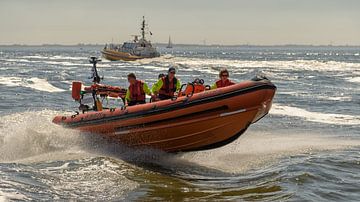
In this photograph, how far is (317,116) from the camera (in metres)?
16.7

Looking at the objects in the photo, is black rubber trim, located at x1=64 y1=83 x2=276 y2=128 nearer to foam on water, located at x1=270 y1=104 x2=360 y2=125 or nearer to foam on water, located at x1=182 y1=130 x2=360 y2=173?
foam on water, located at x1=182 y1=130 x2=360 y2=173

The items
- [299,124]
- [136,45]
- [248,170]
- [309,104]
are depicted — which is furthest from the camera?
[136,45]

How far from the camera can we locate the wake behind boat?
8.66 metres

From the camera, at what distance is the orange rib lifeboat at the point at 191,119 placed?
866cm

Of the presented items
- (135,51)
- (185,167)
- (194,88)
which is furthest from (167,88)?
(135,51)

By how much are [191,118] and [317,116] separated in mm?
8612

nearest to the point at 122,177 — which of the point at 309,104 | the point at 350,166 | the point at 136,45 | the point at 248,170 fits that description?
the point at 248,170

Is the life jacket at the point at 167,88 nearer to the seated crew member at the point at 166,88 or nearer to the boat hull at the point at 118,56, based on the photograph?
the seated crew member at the point at 166,88

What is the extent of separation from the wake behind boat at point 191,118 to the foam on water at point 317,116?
662 centimetres

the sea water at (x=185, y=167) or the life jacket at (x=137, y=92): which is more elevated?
the life jacket at (x=137, y=92)

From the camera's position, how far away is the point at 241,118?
8.96 meters

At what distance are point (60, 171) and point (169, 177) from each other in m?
1.60

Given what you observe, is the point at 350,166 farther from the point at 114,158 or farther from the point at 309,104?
the point at 309,104

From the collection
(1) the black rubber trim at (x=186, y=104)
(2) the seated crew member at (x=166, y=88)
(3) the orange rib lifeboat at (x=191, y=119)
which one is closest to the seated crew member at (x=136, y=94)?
(2) the seated crew member at (x=166, y=88)
